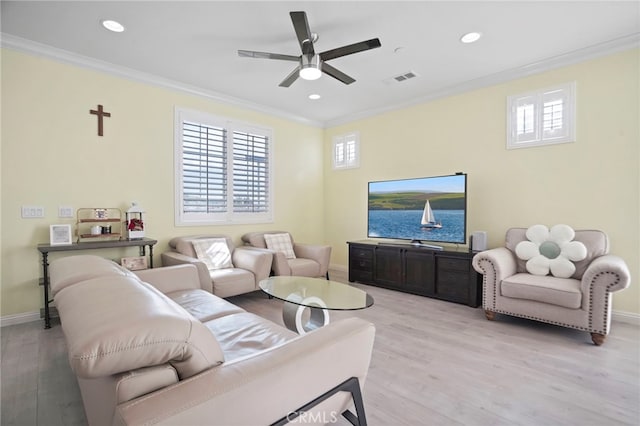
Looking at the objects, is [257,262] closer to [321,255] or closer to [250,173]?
[321,255]

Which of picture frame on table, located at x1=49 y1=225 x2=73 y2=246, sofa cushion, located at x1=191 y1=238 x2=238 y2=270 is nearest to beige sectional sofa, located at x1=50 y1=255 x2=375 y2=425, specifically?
picture frame on table, located at x1=49 y1=225 x2=73 y2=246

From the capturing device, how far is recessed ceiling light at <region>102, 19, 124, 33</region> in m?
2.73

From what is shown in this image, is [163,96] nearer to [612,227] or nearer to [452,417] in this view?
[452,417]

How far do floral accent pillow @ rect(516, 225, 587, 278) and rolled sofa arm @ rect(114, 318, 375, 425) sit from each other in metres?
2.78

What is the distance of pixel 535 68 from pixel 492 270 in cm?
243

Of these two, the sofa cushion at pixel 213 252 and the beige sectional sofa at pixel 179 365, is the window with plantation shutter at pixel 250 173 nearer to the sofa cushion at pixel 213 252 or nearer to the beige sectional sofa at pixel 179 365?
the sofa cushion at pixel 213 252

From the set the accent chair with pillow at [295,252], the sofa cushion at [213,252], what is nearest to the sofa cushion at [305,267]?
the accent chair with pillow at [295,252]

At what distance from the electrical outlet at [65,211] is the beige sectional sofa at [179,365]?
2512mm

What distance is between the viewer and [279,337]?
1.78 m

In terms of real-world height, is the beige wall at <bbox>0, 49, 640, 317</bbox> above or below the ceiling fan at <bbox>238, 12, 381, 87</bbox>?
below

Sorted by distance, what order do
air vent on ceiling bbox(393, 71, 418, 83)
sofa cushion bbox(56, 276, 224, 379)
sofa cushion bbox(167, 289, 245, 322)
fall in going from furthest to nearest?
air vent on ceiling bbox(393, 71, 418, 83) → sofa cushion bbox(167, 289, 245, 322) → sofa cushion bbox(56, 276, 224, 379)

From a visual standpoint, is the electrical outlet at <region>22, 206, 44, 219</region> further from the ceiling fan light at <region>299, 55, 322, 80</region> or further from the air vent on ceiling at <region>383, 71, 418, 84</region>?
the air vent on ceiling at <region>383, 71, 418, 84</region>

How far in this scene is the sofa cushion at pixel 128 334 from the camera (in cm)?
81

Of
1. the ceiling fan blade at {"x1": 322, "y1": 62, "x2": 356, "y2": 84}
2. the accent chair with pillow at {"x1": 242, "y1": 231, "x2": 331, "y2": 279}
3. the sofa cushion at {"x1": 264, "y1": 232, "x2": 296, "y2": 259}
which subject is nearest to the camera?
the ceiling fan blade at {"x1": 322, "y1": 62, "x2": 356, "y2": 84}
